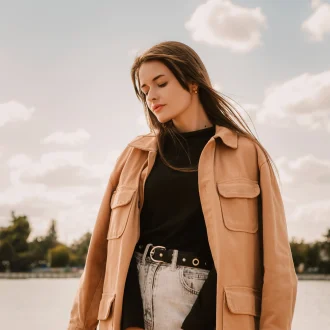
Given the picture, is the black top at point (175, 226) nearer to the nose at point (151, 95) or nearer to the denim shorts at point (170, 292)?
the denim shorts at point (170, 292)

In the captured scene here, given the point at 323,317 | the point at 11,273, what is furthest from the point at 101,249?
the point at 11,273

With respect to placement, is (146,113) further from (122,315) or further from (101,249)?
(122,315)

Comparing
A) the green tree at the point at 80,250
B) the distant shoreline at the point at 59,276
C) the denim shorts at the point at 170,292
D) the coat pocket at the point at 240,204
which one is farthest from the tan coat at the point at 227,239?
the green tree at the point at 80,250

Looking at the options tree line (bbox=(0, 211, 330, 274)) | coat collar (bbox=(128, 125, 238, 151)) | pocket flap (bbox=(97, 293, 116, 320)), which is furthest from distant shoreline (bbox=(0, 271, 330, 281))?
pocket flap (bbox=(97, 293, 116, 320))

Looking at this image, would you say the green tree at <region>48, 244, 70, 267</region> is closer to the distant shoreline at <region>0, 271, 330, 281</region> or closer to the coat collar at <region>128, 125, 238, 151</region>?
the distant shoreline at <region>0, 271, 330, 281</region>

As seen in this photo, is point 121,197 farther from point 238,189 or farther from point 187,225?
point 238,189

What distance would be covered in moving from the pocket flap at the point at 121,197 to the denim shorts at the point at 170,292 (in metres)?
0.41

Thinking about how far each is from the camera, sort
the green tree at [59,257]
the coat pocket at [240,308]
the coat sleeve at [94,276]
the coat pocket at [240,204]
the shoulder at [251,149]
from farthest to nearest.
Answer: the green tree at [59,257], the coat sleeve at [94,276], the shoulder at [251,149], the coat pocket at [240,204], the coat pocket at [240,308]

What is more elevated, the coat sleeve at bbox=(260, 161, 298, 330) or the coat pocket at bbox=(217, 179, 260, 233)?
the coat pocket at bbox=(217, 179, 260, 233)

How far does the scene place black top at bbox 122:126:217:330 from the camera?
281 centimetres

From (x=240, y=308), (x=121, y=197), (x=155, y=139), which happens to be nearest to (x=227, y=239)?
(x=240, y=308)

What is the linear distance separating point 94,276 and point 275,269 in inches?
39.4

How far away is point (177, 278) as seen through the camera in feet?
9.28

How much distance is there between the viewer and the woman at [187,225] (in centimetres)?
282
